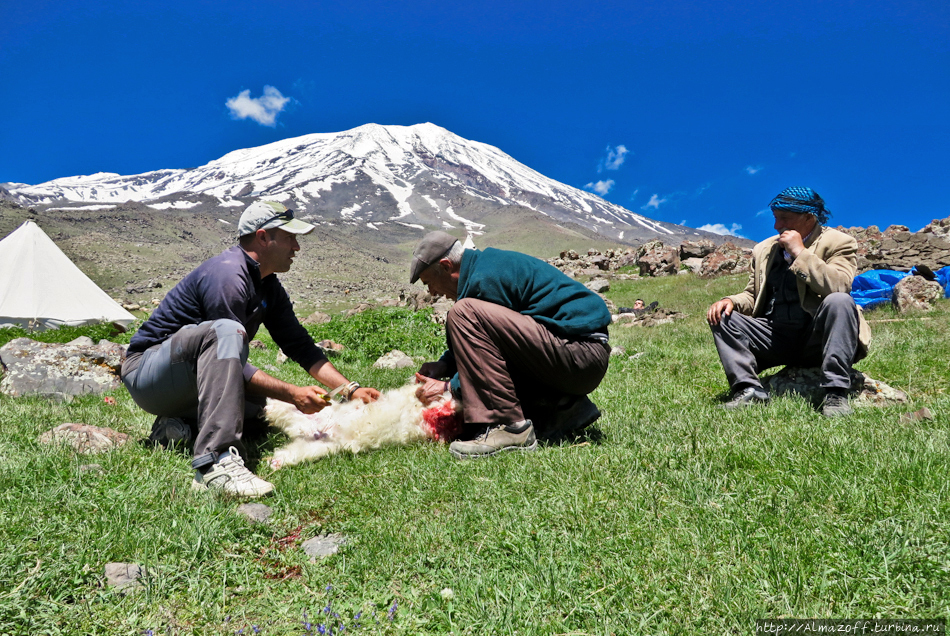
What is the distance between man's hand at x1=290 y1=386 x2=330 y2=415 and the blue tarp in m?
13.2

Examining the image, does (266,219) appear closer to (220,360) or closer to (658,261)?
(220,360)

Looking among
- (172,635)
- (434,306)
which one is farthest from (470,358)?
(434,306)

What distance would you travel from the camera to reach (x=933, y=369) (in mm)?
5508

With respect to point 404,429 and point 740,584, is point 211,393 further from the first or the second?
point 740,584

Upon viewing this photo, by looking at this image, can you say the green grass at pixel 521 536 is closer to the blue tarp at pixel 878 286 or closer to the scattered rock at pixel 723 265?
the blue tarp at pixel 878 286

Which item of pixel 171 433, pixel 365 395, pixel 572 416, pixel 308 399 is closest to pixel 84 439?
pixel 171 433

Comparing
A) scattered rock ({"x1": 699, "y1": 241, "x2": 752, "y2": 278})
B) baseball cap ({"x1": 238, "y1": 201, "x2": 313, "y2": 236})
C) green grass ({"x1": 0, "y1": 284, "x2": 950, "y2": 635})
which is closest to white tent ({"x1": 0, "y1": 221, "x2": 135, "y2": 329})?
baseball cap ({"x1": 238, "y1": 201, "x2": 313, "y2": 236})

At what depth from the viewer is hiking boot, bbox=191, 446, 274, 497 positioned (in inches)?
121

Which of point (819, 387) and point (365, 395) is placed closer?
point (365, 395)

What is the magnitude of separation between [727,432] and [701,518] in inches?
54.7

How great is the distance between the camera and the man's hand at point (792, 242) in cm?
438

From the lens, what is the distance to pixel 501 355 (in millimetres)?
3738

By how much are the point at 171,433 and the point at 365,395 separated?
141 centimetres

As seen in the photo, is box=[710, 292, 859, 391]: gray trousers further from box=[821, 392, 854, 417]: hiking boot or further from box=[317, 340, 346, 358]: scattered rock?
box=[317, 340, 346, 358]: scattered rock
